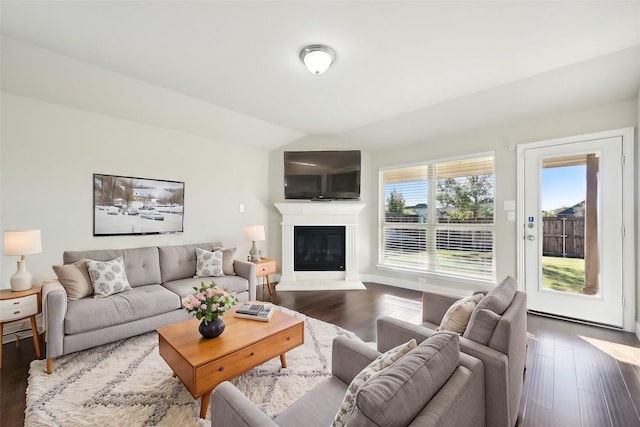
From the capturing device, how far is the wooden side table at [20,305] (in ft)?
7.35

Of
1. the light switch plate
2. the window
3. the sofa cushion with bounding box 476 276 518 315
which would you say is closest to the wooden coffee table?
the sofa cushion with bounding box 476 276 518 315

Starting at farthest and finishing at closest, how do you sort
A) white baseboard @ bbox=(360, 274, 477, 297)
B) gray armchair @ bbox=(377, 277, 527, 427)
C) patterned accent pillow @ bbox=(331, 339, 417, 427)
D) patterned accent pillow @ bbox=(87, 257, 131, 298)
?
white baseboard @ bbox=(360, 274, 477, 297), patterned accent pillow @ bbox=(87, 257, 131, 298), gray armchair @ bbox=(377, 277, 527, 427), patterned accent pillow @ bbox=(331, 339, 417, 427)

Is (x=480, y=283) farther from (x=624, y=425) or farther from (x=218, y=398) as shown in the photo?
(x=218, y=398)

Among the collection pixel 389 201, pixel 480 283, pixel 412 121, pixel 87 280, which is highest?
pixel 412 121

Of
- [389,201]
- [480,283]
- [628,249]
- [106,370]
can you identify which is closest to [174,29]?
[106,370]

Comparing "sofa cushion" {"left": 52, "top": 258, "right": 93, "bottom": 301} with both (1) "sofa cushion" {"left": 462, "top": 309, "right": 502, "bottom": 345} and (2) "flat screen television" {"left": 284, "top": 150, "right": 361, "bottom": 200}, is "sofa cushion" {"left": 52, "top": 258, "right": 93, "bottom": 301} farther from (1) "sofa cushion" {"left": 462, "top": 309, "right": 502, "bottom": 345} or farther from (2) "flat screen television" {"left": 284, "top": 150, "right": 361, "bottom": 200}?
(1) "sofa cushion" {"left": 462, "top": 309, "right": 502, "bottom": 345}

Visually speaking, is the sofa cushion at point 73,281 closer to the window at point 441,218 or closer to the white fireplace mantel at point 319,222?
the white fireplace mantel at point 319,222

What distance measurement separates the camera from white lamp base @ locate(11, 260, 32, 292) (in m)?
2.43

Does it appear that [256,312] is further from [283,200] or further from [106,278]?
[283,200]

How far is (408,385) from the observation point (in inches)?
32.3

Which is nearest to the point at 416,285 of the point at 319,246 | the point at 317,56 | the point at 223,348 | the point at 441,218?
the point at 441,218

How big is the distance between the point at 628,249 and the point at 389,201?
115 inches

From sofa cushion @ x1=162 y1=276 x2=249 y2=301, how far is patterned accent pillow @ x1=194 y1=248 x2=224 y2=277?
0.24 ft

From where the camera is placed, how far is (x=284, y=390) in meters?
1.91
